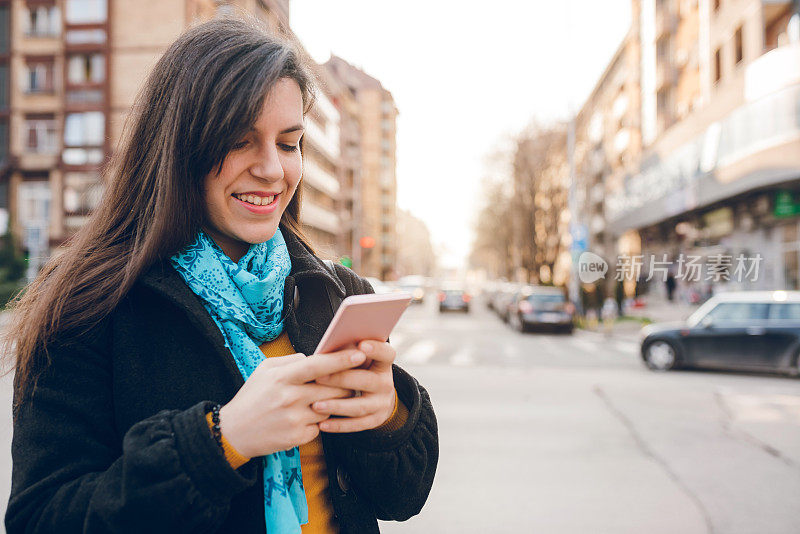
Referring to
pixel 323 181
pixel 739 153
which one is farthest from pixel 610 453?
pixel 323 181

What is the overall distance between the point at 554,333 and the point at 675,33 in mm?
18726

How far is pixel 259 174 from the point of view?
1.27 meters

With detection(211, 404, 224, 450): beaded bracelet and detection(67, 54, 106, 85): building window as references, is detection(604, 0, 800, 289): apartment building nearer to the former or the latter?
detection(211, 404, 224, 450): beaded bracelet

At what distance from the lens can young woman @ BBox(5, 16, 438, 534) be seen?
99cm

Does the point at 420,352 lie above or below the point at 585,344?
above

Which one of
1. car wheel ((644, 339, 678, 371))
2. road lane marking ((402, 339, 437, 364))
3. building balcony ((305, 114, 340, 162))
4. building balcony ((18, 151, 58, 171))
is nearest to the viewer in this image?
car wheel ((644, 339, 678, 371))

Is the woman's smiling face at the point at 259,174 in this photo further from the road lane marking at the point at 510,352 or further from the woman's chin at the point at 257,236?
the road lane marking at the point at 510,352

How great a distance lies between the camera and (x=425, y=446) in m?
1.42

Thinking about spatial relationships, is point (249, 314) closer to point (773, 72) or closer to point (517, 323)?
point (517, 323)

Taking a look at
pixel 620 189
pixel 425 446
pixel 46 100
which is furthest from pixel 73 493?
pixel 620 189

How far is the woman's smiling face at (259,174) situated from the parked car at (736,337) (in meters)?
10.9

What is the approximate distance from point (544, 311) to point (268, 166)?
1883 centimetres

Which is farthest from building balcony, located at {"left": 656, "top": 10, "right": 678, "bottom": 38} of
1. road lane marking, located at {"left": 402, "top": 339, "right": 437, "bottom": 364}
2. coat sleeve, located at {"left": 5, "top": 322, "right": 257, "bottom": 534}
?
coat sleeve, located at {"left": 5, "top": 322, "right": 257, "bottom": 534}

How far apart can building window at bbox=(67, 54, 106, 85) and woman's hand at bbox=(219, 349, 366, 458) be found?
31.2 metres
